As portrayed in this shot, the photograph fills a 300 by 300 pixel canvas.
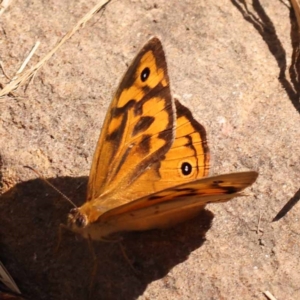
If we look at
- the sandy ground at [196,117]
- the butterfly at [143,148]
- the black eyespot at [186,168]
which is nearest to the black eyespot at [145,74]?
the butterfly at [143,148]

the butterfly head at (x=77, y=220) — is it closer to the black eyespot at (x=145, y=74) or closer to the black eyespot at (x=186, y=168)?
the black eyespot at (x=186, y=168)

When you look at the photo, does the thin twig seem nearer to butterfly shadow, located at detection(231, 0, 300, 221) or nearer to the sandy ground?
the sandy ground

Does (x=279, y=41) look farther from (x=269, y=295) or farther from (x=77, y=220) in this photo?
(x=77, y=220)

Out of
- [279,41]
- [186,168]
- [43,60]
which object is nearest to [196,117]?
[186,168]

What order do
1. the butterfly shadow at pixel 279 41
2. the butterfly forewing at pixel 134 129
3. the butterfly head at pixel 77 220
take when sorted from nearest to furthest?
1. the butterfly head at pixel 77 220
2. the butterfly forewing at pixel 134 129
3. the butterfly shadow at pixel 279 41

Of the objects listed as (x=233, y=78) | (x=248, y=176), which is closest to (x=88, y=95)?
(x=233, y=78)

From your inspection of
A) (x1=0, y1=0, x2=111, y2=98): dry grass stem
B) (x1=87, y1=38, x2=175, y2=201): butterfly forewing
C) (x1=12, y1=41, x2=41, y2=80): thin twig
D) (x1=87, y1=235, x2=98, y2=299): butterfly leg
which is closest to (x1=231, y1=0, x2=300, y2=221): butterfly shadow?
(x1=0, y1=0, x2=111, y2=98): dry grass stem

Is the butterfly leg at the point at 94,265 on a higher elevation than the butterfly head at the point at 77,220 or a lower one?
lower
